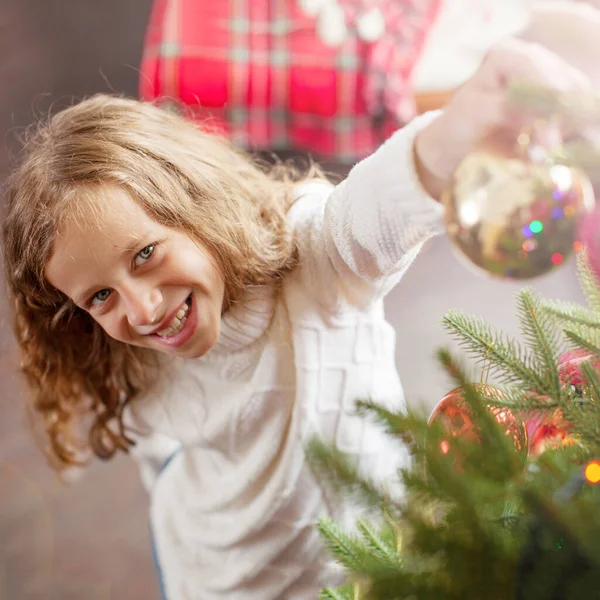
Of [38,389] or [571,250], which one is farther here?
[38,389]

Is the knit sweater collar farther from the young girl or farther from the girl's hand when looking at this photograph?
the girl's hand

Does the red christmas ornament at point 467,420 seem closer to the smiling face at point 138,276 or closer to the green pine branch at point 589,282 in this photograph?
the green pine branch at point 589,282

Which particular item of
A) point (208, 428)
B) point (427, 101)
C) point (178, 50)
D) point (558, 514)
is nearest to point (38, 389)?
point (208, 428)

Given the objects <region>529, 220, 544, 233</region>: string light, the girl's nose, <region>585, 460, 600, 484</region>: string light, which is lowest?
the girl's nose

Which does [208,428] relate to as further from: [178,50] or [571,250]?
[178,50]

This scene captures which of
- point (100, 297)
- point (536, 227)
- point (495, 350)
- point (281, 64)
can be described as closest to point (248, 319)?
point (100, 297)

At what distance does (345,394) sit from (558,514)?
51 centimetres

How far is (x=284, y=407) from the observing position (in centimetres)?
87

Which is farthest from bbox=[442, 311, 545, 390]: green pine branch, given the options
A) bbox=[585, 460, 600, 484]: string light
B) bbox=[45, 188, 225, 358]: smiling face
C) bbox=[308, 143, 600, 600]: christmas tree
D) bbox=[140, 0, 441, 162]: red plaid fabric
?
bbox=[140, 0, 441, 162]: red plaid fabric

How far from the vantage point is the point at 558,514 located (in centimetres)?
36

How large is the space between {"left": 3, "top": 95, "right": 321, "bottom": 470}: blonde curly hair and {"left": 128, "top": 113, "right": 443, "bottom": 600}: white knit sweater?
0.12 feet

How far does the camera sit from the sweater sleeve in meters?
0.59

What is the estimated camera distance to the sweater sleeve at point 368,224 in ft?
1.95

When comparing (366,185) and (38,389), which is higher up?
(366,185)
